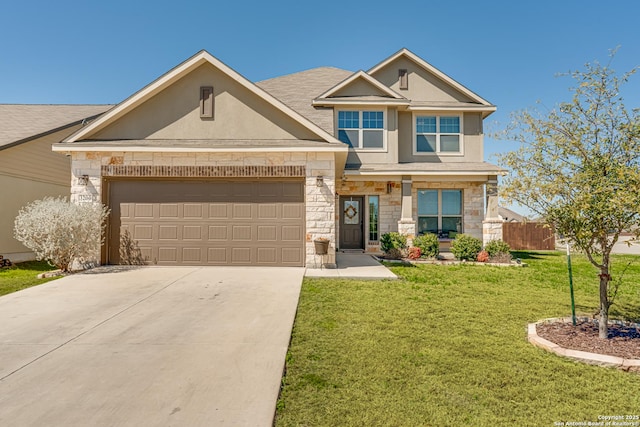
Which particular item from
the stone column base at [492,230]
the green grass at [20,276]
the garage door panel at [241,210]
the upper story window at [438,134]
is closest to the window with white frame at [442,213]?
the stone column base at [492,230]

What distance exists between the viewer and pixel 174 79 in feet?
31.6

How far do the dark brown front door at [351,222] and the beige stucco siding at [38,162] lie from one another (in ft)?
38.0

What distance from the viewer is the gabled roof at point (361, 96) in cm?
A: 1349

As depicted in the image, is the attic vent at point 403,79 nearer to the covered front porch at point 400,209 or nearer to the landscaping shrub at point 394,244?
the covered front porch at point 400,209

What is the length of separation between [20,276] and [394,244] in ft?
36.4

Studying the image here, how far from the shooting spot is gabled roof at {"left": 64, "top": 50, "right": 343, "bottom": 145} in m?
9.46

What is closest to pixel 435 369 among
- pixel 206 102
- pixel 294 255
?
pixel 294 255

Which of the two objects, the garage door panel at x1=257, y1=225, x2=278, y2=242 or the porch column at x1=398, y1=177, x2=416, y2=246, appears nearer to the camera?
the garage door panel at x1=257, y1=225, x2=278, y2=242

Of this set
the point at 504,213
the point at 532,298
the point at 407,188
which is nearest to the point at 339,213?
the point at 407,188

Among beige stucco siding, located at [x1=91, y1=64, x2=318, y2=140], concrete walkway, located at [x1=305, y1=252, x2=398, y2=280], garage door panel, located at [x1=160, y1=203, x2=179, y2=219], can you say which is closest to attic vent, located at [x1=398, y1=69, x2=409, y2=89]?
beige stucco siding, located at [x1=91, y1=64, x2=318, y2=140]

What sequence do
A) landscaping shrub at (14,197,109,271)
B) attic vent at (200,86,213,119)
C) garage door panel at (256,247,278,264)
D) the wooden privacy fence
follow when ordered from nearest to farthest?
1. landscaping shrub at (14,197,109,271)
2. garage door panel at (256,247,278,264)
3. attic vent at (200,86,213,119)
4. the wooden privacy fence

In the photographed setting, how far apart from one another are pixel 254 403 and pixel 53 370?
227 cm

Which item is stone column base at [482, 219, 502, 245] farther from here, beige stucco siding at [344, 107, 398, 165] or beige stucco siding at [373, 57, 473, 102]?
beige stucco siding at [373, 57, 473, 102]

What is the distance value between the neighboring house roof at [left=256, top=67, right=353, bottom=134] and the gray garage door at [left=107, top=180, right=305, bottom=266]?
4.73 meters
